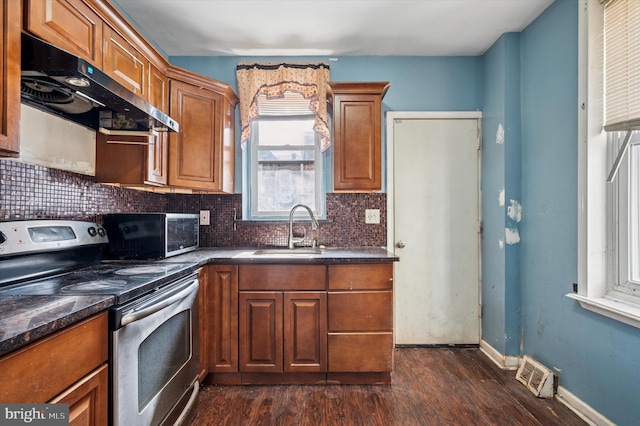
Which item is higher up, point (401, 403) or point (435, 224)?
point (435, 224)

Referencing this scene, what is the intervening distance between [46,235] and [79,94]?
673 mm

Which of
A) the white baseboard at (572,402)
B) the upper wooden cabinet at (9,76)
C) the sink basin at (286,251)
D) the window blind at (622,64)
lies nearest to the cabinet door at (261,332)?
the sink basin at (286,251)

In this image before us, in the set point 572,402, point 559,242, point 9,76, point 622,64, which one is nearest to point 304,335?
point 572,402

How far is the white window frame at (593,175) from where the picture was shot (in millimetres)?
1656

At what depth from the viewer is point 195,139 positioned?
224cm

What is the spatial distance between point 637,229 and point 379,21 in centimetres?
197

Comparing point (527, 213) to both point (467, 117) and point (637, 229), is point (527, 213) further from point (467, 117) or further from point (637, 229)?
point (467, 117)

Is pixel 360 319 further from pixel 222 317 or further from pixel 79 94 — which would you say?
pixel 79 94

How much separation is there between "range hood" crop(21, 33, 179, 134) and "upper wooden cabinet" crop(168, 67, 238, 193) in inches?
16.6

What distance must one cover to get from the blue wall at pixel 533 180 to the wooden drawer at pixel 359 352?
100 centimetres

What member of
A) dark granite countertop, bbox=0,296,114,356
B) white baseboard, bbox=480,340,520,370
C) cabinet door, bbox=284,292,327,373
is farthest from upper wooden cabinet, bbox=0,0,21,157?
white baseboard, bbox=480,340,520,370

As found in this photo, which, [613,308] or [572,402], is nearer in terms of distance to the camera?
[613,308]

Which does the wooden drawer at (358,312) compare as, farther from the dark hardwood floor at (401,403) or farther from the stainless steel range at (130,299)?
the stainless steel range at (130,299)

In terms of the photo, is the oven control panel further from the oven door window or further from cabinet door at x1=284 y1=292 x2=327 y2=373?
cabinet door at x1=284 y1=292 x2=327 y2=373
